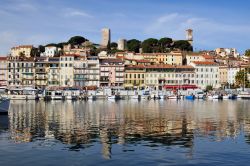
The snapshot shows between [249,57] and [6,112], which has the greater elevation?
[249,57]

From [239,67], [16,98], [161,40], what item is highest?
[161,40]

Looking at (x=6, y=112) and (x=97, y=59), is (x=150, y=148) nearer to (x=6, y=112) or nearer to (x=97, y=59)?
(x=6, y=112)

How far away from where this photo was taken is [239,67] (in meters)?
139

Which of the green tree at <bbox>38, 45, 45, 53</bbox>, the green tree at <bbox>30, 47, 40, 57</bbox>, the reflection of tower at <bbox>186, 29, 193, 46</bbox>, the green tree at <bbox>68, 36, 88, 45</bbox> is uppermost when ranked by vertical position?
the reflection of tower at <bbox>186, 29, 193, 46</bbox>

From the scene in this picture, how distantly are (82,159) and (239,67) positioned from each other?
125 metres

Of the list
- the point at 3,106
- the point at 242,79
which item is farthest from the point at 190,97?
the point at 3,106

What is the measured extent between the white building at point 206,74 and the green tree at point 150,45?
3325 cm

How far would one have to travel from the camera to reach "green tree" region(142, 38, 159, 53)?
162m

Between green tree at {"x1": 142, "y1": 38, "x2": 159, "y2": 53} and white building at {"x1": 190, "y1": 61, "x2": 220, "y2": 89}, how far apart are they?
33.3m

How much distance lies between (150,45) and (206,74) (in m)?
40.1

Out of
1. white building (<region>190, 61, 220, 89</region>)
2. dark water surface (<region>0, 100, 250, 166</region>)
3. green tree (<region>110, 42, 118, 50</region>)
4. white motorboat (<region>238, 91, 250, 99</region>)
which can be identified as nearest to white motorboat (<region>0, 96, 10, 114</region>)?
dark water surface (<region>0, 100, 250, 166</region>)

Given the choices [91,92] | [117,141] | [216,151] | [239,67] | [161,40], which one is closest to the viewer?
[216,151]

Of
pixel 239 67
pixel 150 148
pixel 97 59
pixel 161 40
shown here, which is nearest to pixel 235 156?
pixel 150 148

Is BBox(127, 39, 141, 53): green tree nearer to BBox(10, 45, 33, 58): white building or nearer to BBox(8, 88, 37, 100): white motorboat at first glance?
BBox(10, 45, 33, 58): white building
